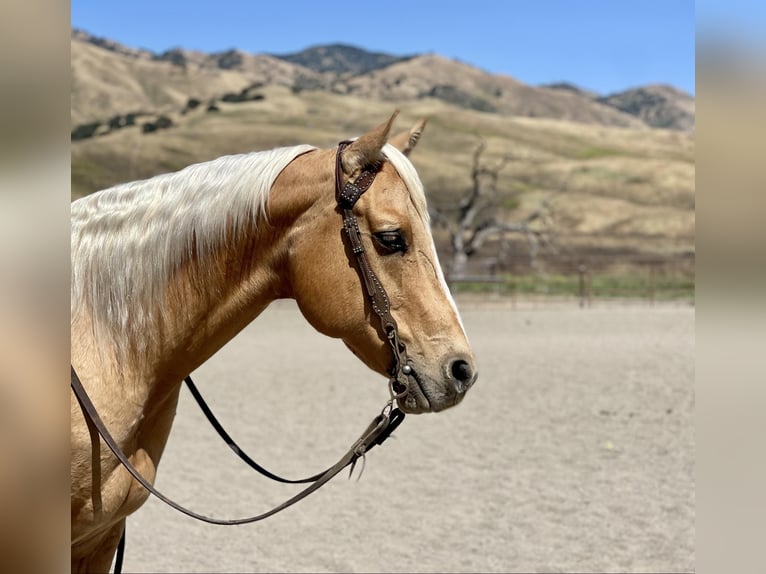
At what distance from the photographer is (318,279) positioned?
211 centimetres

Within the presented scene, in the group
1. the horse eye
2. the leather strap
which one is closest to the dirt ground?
the leather strap

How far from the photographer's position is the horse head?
79.8 inches

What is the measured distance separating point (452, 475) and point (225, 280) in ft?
16.6

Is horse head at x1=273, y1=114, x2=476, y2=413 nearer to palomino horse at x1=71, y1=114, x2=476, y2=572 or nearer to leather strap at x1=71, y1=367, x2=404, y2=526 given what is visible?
palomino horse at x1=71, y1=114, x2=476, y2=572

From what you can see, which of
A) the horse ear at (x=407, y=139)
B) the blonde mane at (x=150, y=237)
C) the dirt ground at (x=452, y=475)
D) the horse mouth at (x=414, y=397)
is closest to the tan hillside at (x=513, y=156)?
the dirt ground at (x=452, y=475)

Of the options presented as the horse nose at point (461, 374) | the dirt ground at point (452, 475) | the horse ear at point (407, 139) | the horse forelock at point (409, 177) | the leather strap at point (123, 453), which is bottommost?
the dirt ground at point (452, 475)

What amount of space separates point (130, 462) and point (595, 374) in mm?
10383

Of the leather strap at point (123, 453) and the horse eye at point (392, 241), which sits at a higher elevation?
the horse eye at point (392, 241)

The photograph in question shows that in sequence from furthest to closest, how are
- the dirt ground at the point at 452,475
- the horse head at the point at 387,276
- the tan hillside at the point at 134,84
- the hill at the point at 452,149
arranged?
1. the tan hillside at the point at 134,84
2. the hill at the point at 452,149
3. the dirt ground at the point at 452,475
4. the horse head at the point at 387,276

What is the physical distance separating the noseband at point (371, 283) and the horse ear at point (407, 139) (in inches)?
13.0

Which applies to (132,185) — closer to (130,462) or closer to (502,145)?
(130,462)

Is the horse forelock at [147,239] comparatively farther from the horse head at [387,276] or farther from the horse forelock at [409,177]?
the horse forelock at [409,177]

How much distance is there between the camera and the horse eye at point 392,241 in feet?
6.75

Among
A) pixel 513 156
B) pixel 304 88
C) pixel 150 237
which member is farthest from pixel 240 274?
pixel 304 88
